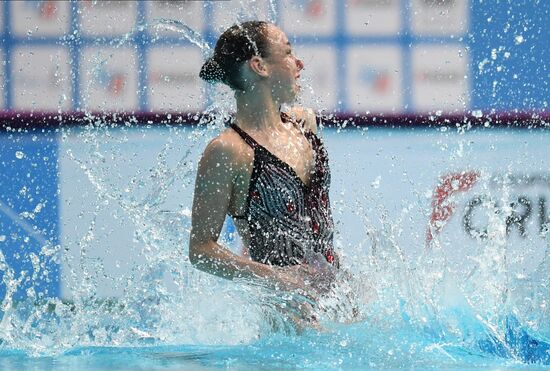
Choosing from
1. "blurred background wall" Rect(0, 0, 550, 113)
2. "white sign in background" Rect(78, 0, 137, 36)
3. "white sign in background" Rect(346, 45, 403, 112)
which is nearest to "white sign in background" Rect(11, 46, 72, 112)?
"blurred background wall" Rect(0, 0, 550, 113)

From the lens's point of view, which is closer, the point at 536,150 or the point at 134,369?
the point at 134,369

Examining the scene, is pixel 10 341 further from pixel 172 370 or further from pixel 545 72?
pixel 545 72

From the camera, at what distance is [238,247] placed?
459cm

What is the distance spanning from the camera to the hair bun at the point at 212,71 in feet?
10.1

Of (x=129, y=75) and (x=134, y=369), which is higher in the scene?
(x=129, y=75)

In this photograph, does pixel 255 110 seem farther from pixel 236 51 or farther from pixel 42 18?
pixel 42 18

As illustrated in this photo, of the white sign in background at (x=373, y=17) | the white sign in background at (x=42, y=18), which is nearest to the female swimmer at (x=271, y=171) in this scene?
the white sign in background at (x=373, y=17)

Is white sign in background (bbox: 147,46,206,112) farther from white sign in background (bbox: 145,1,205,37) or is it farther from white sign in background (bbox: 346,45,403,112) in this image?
white sign in background (bbox: 346,45,403,112)

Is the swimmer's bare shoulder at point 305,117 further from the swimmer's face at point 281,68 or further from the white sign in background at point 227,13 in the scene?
the white sign in background at point 227,13

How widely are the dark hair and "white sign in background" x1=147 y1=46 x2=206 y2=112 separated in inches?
65.9

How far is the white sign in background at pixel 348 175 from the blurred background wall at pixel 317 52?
0.15 metres

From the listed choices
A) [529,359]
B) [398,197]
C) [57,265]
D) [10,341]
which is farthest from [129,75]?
[529,359]

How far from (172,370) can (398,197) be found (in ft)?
6.94

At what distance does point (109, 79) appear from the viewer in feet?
15.8
